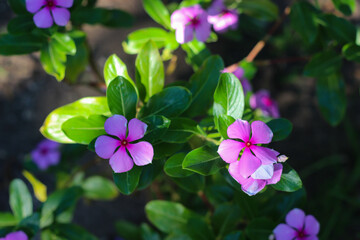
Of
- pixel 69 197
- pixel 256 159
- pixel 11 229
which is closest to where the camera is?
pixel 256 159

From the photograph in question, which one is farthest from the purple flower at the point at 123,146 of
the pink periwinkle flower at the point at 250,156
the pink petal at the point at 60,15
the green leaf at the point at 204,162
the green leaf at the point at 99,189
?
the green leaf at the point at 99,189

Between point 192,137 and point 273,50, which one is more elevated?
point 192,137

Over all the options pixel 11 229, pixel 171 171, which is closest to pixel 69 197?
pixel 11 229

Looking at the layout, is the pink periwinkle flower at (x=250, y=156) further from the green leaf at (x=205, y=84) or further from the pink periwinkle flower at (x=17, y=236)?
the pink periwinkle flower at (x=17, y=236)

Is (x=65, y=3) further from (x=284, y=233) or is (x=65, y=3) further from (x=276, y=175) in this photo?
(x=284, y=233)

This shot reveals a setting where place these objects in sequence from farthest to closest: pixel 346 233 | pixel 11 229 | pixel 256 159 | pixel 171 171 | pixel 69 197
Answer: pixel 346 233
pixel 69 197
pixel 11 229
pixel 171 171
pixel 256 159

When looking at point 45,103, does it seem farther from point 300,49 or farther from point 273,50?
point 300,49
